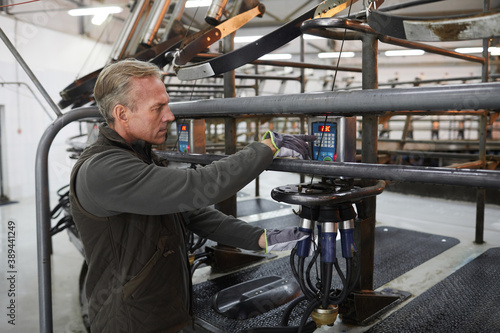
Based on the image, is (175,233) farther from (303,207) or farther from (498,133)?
(498,133)

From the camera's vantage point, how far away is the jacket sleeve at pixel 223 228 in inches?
55.2

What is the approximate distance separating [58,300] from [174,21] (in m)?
2.29

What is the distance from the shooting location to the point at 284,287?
211cm

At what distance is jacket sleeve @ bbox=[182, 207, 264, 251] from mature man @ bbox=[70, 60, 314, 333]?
0.34ft

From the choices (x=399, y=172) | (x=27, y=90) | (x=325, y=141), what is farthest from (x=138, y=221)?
(x=27, y=90)

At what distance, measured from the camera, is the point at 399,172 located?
1.02 meters

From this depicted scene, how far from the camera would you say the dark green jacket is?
1.07 m

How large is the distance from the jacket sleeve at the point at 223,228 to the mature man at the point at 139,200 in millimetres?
104

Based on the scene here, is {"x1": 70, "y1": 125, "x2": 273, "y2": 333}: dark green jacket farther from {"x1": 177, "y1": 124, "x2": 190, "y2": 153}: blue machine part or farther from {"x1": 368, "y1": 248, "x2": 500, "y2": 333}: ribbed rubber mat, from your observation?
{"x1": 368, "y1": 248, "x2": 500, "y2": 333}: ribbed rubber mat

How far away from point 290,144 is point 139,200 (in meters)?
0.47

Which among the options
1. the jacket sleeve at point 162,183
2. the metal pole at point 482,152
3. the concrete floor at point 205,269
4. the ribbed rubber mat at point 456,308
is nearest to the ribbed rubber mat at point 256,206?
the concrete floor at point 205,269

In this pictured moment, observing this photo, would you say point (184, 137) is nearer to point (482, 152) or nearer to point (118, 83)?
point (118, 83)

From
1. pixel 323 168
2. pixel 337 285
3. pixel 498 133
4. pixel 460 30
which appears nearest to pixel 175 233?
pixel 323 168

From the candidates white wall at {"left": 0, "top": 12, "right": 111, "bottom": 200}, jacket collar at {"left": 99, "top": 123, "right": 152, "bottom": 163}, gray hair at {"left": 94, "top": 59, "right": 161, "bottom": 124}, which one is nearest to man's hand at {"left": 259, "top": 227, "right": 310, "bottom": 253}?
jacket collar at {"left": 99, "top": 123, "right": 152, "bottom": 163}
